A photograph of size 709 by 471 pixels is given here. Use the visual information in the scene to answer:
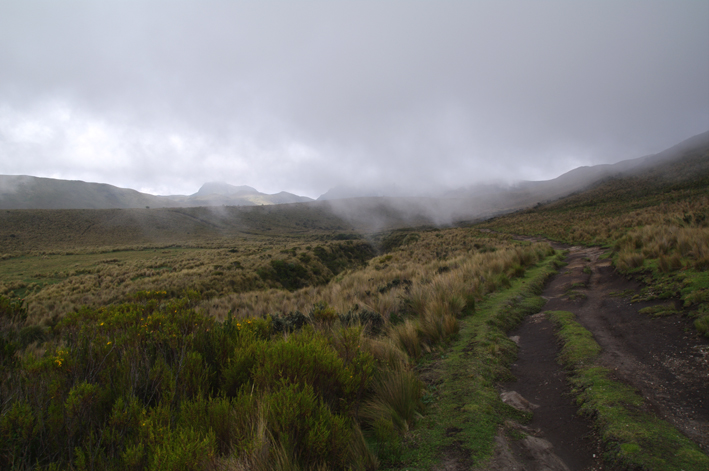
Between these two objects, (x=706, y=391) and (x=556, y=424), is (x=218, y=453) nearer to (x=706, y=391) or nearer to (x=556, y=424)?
(x=556, y=424)

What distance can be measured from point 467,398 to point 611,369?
1947 mm

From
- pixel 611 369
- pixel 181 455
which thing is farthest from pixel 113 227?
pixel 611 369

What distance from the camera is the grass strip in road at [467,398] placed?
8.26ft

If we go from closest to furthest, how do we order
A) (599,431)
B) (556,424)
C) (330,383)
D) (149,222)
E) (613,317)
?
(599,431)
(556,424)
(330,383)
(613,317)
(149,222)

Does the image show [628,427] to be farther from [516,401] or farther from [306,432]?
[306,432]

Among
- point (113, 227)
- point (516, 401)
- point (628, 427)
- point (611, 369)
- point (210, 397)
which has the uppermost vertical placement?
point (113, 227)

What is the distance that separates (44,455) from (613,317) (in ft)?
26.4

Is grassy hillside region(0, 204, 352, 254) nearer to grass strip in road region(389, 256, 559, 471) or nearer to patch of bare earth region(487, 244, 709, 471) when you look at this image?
grass strip in road region(389, 256, 559, 471)

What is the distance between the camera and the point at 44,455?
211cm

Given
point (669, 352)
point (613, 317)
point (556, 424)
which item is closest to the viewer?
point (556, 424)

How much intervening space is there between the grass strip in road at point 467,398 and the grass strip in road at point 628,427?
733 millimetres

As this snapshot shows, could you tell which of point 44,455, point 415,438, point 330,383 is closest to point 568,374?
point 415,438

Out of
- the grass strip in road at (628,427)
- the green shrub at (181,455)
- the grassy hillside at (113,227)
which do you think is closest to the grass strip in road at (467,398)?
the grass strip in road at (628,427)

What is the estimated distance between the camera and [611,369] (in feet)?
11.7
